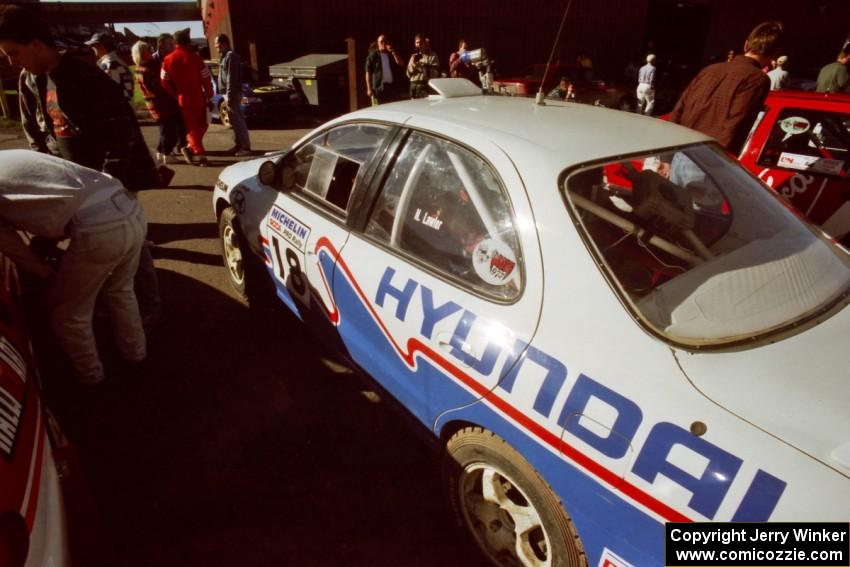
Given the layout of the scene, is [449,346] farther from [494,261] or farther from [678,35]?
[678,35]

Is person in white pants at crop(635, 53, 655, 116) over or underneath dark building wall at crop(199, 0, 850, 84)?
underneath

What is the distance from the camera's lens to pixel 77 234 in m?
2.53

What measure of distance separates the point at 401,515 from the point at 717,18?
93.5 feet

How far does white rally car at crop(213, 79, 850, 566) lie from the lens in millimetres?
1289

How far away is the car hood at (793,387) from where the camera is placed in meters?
1.21

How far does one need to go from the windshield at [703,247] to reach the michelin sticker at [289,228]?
58.9 inches

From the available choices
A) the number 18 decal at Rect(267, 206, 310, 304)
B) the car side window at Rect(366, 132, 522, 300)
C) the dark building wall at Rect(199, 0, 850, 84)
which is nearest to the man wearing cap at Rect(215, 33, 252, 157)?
the number 18 decal at Rect(267, 206, 310, 304)

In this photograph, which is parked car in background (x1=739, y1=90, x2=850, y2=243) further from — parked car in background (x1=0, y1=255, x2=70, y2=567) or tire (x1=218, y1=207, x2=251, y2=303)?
parked car in background (x1=0, y1=255, x2=70, y2=567)

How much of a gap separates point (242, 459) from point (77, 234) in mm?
1399

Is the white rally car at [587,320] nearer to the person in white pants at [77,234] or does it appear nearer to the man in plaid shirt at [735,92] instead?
the person in white pants at [77,234]

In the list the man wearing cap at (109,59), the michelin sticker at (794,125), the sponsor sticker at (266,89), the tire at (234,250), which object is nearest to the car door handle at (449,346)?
the tire at (234,250)

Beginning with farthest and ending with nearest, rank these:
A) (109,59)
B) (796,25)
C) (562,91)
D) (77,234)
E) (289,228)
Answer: (796,25) → (562,91) → (109,59) → (289,228) → (77,234)

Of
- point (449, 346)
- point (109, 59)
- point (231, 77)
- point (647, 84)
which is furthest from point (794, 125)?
point (647, 84)

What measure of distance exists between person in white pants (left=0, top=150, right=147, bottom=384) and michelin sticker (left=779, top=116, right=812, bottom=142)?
4644 mm
